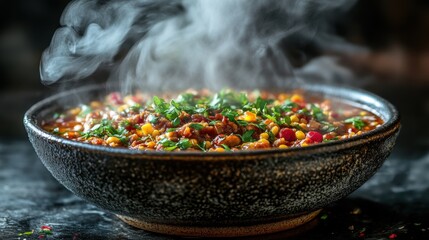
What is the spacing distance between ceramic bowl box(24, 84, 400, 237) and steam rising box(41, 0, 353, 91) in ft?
A: 3.52

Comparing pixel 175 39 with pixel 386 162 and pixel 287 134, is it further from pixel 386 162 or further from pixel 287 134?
pixel 287 134

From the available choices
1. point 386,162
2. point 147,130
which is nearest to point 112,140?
point 147,130

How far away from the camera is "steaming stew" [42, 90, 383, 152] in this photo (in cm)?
264

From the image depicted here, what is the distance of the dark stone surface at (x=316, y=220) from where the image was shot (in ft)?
9.20

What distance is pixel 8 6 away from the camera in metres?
6.05

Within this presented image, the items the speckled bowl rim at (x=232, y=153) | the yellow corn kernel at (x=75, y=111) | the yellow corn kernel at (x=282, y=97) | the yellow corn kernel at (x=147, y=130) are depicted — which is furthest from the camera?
the yellow corn kernel at (x=282, y=97)

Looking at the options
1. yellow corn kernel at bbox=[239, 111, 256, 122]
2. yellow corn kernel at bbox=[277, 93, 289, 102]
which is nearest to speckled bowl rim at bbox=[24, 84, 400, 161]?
yellow corn kernel at bbox=[239, 111, 256, 122]

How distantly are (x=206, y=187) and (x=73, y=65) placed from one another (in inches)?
65.1

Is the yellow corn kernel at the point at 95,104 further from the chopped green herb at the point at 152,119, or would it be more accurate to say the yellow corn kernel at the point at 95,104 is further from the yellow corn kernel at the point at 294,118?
the yellow corn kernel at the point at 294,118

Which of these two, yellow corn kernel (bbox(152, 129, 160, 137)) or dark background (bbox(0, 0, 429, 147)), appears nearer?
yellow corn kernel (bbox(152, 129, 160, 137))

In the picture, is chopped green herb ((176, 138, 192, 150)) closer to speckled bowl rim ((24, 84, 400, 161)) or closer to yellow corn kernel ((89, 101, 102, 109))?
speckled bowl rim ((24, 84, 400, 161))

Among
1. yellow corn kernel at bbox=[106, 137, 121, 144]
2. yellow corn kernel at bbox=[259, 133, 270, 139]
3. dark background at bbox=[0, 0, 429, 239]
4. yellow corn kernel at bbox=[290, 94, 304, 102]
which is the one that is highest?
yellow corn kernel at bbox=[106, 137, 121, 144]

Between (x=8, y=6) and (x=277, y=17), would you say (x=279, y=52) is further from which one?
(x=8, y=6)

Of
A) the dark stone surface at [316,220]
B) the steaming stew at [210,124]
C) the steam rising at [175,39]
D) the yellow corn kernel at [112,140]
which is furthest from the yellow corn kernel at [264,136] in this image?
the steam rising at [175,39]
